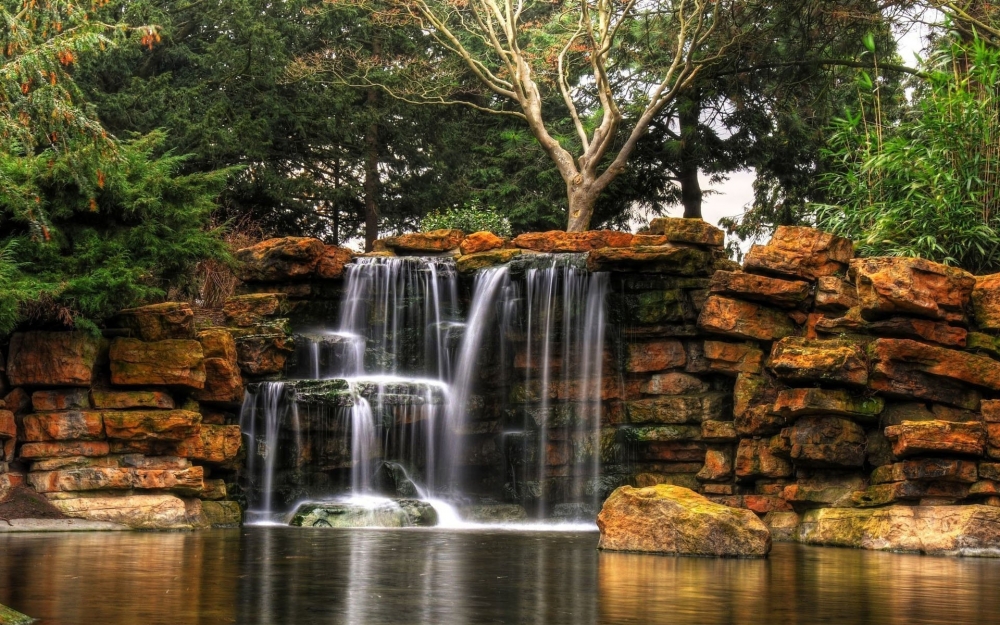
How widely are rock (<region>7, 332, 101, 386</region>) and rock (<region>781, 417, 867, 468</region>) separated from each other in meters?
10.1

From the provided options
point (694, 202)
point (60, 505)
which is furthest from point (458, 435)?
point (694, 202)

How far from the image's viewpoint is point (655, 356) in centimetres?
2042

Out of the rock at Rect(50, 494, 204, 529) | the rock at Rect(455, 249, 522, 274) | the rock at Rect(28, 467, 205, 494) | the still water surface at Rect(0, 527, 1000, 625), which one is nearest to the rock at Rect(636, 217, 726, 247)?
the rock at Rect(455, 249, 522, 274)

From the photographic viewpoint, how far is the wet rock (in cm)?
2377

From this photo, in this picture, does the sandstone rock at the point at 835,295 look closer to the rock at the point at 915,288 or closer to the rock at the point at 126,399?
the rock at the point at 915,288

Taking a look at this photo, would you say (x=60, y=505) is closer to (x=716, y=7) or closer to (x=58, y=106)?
→ (x=58, y=106)

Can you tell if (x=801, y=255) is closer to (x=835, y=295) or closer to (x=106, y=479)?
(x=835, y=295)

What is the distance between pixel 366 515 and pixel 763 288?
7.00m

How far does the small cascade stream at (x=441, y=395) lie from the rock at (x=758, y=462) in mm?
2814

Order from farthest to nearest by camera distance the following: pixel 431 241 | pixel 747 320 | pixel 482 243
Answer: pixel 431 241, pixel 482 243, pixel 747 320

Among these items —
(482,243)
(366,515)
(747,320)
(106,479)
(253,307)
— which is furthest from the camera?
(482,243)

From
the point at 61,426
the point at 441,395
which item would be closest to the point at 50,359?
the point at 61,426

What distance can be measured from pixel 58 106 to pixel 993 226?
14.2 meters

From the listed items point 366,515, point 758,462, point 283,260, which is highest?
point 283,260
